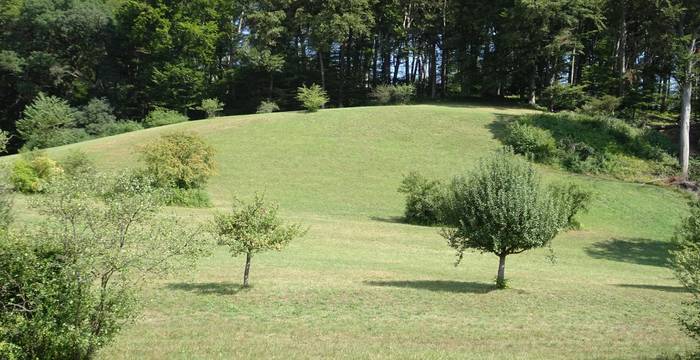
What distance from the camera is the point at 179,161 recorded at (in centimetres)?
3084

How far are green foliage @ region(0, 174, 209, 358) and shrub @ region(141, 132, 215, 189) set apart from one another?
21.3 m

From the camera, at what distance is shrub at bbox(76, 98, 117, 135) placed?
59.0m

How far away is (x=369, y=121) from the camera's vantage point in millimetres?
49875

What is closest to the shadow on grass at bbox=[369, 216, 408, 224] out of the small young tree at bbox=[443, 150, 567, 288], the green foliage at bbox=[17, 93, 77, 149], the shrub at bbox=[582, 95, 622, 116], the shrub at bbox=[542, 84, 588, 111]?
the small young tree at bbox=[443, 150, 567, 288]


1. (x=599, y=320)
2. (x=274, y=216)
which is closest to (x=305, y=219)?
(x=274, y=216)

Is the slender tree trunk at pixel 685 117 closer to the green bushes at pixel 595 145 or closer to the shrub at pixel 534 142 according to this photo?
the green bushes at pixel 595 145

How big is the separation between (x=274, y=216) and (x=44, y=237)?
24.9 ft

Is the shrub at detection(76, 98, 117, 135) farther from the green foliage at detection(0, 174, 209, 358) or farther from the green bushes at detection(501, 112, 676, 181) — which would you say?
the green foliage at detection(0, 174, 209, 358)

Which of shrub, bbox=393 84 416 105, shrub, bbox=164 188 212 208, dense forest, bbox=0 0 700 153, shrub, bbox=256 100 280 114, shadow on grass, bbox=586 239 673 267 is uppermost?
dense forest, bbox=0 0 700 153

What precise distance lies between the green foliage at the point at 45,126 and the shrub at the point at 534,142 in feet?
138

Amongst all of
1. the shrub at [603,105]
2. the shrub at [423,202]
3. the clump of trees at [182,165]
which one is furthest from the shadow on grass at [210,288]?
the shrub at [603,105]

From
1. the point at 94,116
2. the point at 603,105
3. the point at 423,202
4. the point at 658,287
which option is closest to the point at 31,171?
the point at 423,202

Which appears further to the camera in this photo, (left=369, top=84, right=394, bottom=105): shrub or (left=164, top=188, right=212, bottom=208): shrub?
(left=369, top=84, right=394, bottom=105): shrub

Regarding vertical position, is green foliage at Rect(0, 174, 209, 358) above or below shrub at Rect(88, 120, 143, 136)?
below
